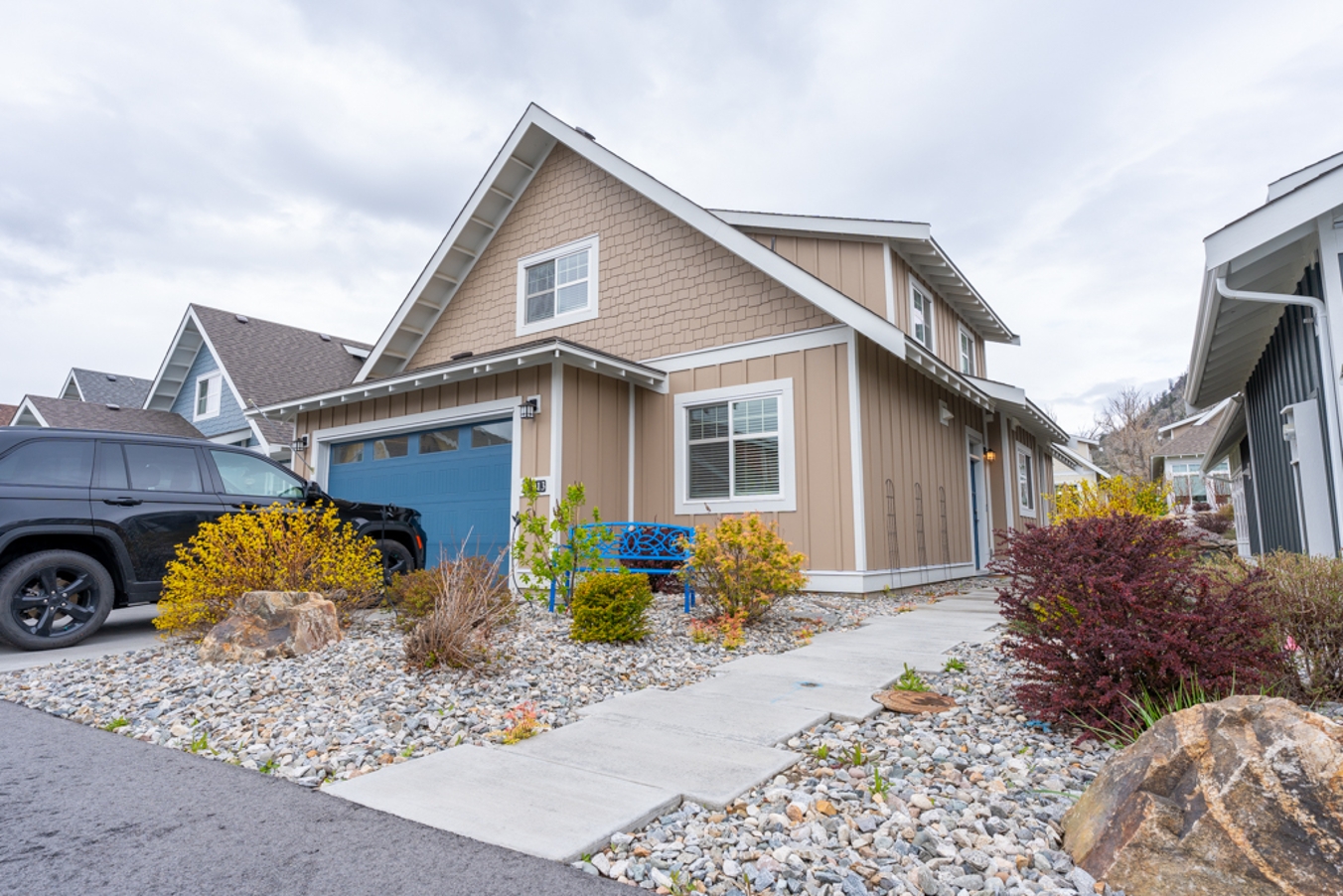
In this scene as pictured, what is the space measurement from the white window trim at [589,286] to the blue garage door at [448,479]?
8.28 feet

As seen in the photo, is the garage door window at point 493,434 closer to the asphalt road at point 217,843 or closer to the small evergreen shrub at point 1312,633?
the asphalt road at point 217,843

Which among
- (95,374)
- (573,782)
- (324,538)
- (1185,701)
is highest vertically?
(95,374)

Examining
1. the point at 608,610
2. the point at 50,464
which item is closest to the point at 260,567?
the point at 50,464

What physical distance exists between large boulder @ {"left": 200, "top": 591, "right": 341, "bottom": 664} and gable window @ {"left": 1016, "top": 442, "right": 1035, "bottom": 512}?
1379cm

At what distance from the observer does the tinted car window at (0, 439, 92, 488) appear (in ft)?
19.4

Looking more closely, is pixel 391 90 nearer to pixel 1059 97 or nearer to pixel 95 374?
pixel 1059 97

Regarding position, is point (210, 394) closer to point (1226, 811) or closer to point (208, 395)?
point (208, 395)

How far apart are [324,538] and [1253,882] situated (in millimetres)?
6638

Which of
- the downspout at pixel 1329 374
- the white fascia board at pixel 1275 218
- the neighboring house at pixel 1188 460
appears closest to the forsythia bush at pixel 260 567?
the white fascia board at pixel 1275 218

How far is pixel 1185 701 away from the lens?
3.21m

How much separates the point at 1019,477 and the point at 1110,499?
8553mm

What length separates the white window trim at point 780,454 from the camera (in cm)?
903

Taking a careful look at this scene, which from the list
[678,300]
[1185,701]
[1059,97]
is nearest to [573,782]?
[1185,701]

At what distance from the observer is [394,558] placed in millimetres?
7996
